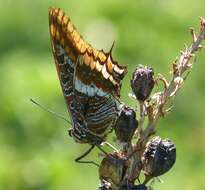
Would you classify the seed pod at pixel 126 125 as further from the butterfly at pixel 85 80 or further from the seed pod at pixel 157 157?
the butterfly at pixel 85 80

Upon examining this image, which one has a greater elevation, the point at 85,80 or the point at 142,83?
the point at 142,83

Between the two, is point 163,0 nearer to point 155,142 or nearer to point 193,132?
point 193,132

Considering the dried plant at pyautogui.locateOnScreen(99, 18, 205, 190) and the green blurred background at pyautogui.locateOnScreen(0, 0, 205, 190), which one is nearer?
the dried plant at pyautogui.locateOnScreen(99, 18, 205, 190)

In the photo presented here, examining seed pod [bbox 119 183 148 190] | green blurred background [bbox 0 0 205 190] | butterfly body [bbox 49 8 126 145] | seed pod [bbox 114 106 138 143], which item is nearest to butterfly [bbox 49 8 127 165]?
butterfly body [bbox 49 8 126 145]

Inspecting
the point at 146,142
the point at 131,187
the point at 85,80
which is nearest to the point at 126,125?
the point at 146,142

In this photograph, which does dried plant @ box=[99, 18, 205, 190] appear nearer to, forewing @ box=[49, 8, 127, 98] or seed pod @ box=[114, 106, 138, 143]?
seed pod @ box=[114, 106, 138, 143]

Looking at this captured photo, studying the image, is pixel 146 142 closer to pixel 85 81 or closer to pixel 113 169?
pixel 113 169

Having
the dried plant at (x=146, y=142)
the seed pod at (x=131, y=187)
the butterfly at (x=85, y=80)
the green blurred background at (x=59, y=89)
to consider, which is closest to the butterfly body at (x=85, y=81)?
the butterfly at (x=85, y=80)
